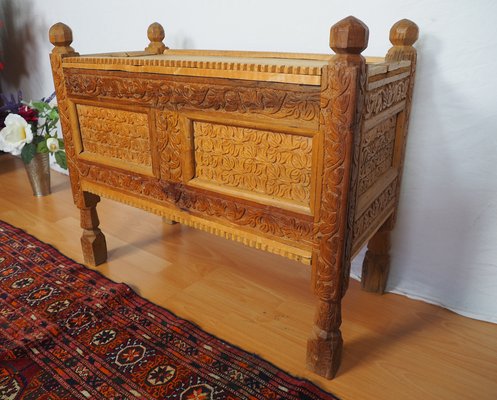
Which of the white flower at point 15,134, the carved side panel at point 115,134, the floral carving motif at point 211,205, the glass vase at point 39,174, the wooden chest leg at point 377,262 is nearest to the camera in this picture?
the floral carving motif at point 211,205

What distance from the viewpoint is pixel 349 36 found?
717 millimetres

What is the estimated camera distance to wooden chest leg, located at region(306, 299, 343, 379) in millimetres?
934

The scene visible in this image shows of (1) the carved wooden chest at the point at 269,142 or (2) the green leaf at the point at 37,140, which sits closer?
(1) the carved wooden chest at the point at 269,142

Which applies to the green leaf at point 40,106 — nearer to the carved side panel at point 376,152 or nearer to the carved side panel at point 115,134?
the carved side panel at point 115,134

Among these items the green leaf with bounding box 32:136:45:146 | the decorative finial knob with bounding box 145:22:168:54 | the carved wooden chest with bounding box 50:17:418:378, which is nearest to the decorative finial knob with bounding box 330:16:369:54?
the carved wooden chest with bounding box 50:17:418:378

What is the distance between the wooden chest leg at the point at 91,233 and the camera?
1395 mm

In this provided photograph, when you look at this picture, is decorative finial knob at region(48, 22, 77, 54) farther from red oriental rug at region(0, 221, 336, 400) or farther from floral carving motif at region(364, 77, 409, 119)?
floral carving motif at region(364, 77, 409, 119)

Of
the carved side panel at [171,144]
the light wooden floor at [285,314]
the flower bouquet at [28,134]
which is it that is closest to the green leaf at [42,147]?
the flower bouquet at [28,134]

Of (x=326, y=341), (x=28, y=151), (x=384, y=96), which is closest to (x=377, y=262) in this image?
(x=326, y=341)

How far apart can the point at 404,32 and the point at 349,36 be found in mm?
411

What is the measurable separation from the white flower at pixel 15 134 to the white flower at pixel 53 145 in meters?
0.07

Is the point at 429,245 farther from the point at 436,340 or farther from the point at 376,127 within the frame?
the point at 376,127

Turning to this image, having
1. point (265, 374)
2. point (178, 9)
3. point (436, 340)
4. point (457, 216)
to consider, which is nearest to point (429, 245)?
point (457, 216)

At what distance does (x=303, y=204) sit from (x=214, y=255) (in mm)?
669
